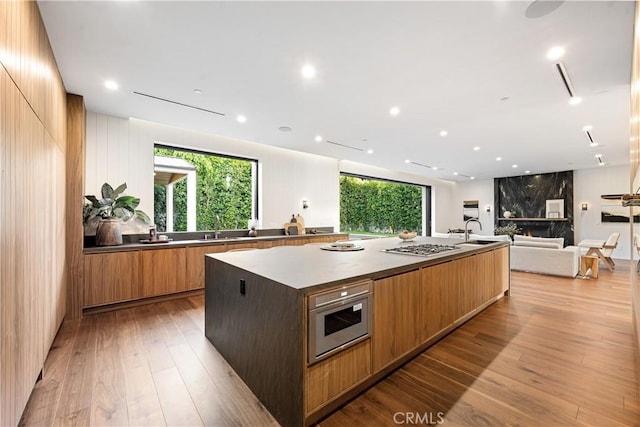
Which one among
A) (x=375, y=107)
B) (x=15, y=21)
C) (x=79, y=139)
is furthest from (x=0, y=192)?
(x=375, y=107)

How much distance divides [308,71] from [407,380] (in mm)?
2851

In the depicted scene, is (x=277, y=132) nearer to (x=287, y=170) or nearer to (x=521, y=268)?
(x=287, y=170)

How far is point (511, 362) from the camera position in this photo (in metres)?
2.29

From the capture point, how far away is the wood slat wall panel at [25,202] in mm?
1382

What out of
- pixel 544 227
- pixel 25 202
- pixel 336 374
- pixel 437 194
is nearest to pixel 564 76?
pixel 336 374

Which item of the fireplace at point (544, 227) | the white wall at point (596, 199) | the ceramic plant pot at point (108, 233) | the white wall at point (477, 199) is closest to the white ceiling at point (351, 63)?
the ceramic plant pot at point (108, 233)

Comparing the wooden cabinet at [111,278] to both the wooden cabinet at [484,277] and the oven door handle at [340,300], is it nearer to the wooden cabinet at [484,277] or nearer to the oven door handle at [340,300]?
the oven door handle at [340,300]

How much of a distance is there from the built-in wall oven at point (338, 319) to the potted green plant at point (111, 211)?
3.58m

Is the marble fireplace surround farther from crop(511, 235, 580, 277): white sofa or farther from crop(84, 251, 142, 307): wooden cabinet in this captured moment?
crop(84, 251, 142, 307): wooden cabinet

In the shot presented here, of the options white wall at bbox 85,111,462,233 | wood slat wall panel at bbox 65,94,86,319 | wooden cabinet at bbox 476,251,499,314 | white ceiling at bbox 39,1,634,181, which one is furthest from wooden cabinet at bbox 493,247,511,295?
wood slat wall panel at bbox 65,94,86,319

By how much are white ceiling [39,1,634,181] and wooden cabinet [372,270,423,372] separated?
1928 millimetres

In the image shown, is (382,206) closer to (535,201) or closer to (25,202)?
(535,201)

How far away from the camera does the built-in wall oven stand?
5.04 ft

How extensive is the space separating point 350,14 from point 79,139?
11.2 feet
